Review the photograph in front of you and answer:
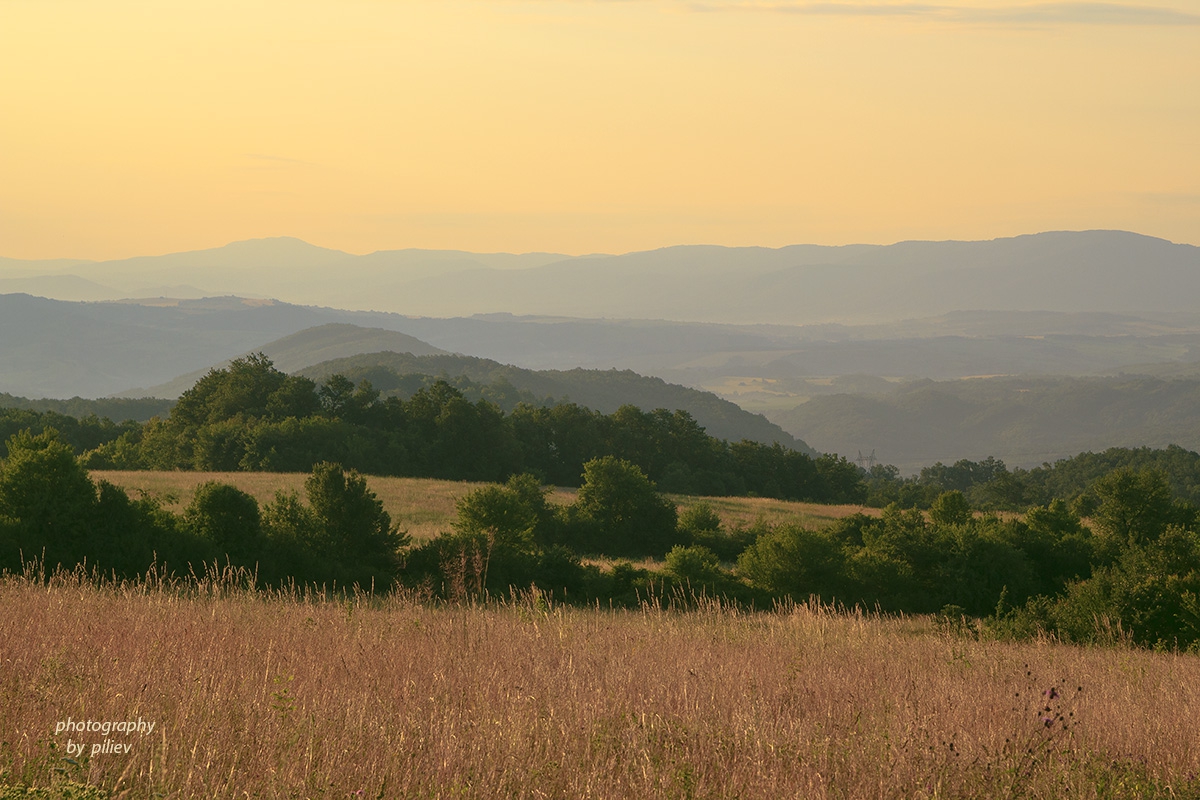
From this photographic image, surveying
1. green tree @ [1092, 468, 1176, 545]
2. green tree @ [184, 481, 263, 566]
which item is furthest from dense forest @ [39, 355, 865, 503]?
green tree @ [1092, 468, 1176, 545]

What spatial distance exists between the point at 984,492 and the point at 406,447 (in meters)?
49.8

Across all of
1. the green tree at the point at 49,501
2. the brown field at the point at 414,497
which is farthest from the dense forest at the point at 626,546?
the brown field at the point at 414,497

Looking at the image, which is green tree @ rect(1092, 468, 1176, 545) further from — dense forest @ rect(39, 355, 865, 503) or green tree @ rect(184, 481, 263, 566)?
dense forest @ rect(39, 355, 865, 503)

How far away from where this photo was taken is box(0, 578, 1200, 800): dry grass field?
5648mm

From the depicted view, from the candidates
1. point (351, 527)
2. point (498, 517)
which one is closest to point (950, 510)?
point (498, 517)

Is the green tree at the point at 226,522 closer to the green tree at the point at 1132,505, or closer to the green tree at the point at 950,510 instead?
the green tree at the point at 950,510

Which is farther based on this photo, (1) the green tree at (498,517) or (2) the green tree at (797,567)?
(1) the green tree at (498,517)

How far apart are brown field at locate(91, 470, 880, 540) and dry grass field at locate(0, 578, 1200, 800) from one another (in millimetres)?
29765

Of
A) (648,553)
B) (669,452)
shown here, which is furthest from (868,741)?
(669,452)

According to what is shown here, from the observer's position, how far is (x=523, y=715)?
676 cm

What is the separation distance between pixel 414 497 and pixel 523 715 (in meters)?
44.7

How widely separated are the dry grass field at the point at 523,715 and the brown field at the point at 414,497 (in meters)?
29.8

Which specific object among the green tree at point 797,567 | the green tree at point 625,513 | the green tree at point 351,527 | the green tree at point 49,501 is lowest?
the green tree at point 625,513

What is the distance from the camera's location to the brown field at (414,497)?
4472 centimetres
